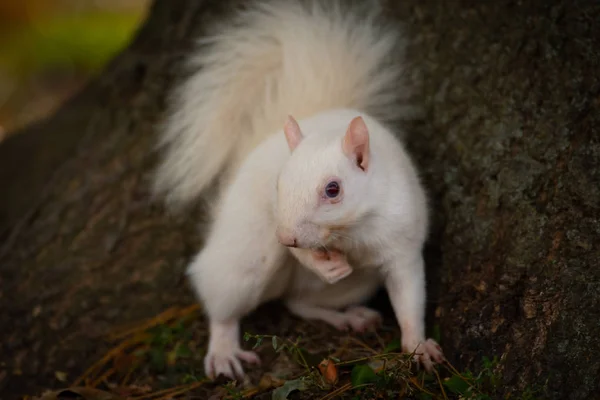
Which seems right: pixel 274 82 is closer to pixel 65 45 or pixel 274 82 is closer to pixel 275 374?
pixel 275 374

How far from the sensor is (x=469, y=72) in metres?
1.91

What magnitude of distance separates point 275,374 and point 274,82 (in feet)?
2.74

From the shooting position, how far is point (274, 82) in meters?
2.05

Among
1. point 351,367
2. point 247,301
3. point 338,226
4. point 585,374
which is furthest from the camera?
point 247,301

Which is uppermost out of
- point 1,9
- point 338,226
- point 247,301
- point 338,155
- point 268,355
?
point 1,9

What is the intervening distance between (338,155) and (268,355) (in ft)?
2.14

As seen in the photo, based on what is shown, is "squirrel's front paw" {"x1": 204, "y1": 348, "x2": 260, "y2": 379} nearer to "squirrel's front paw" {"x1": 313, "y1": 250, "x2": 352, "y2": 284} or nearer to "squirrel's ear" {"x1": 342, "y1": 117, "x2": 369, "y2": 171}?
"squirrel's front paw" {"x1": 313, "y1": 250, "x2": 352, "y2": 284}

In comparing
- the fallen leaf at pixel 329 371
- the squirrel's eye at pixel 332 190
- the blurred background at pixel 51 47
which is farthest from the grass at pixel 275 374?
the blurred background at pixel 51 47

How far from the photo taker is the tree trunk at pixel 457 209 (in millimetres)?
1521

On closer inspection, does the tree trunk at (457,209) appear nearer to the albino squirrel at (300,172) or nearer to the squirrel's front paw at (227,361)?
the albino squirrel at (300,172)

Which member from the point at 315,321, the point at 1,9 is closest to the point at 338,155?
the point at 315,321

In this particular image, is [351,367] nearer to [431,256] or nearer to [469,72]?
[431,256]

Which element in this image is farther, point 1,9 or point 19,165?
point 1,9

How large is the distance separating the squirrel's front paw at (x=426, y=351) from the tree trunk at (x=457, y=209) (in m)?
0.05
